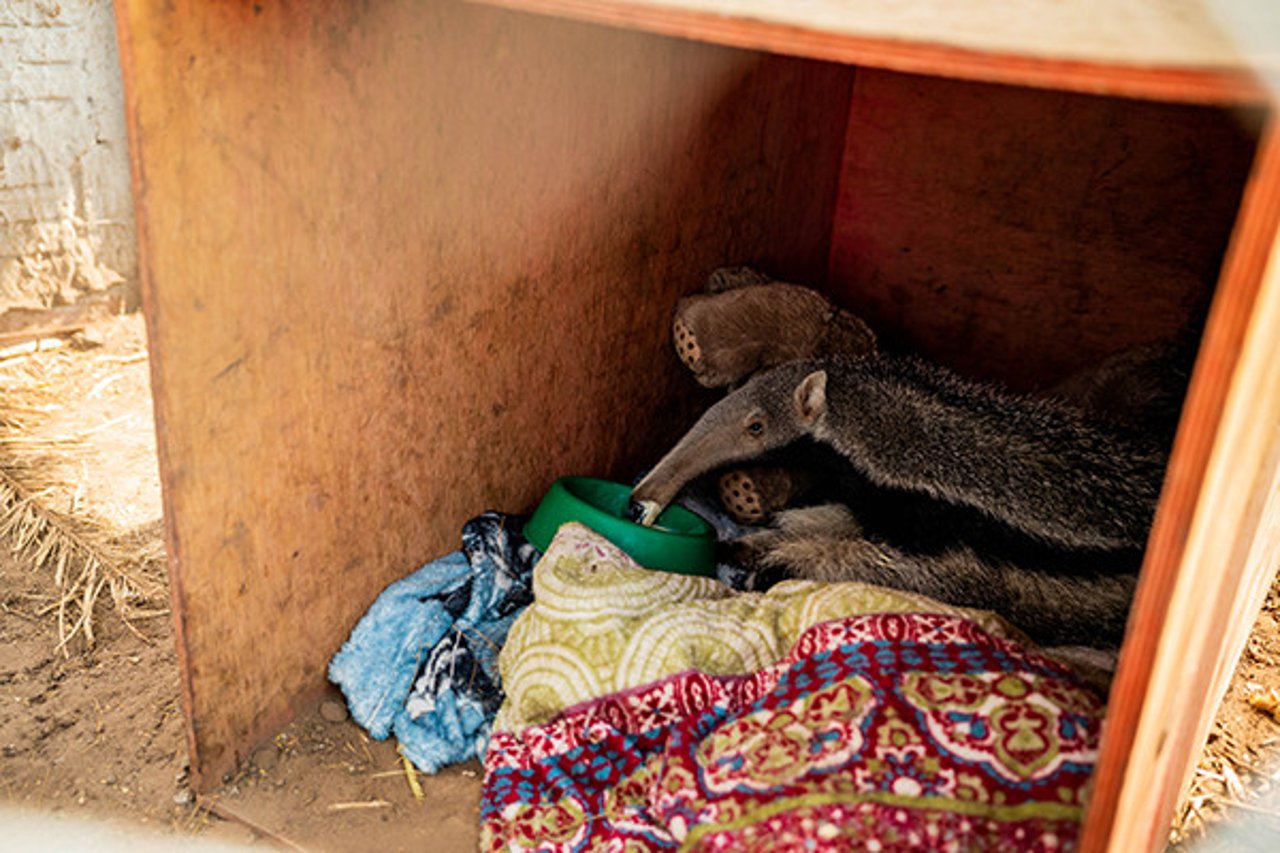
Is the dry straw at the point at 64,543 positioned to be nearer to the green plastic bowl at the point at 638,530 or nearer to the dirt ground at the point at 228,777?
the dirt ground at the point at 228,777

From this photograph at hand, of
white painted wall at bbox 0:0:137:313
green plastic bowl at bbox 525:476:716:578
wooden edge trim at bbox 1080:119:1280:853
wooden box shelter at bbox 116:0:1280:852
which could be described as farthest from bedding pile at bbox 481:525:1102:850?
white painted wall at bbox 0:0:137:313

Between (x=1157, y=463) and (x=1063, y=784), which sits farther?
(x=1157, y=463)

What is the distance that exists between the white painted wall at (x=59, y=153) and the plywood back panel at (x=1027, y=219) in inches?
126

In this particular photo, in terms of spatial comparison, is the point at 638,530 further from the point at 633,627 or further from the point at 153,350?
the point at 153,350

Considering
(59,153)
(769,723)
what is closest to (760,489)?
(769,723)

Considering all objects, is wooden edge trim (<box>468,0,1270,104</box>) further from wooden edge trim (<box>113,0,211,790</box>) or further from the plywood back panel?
the plywood back panel

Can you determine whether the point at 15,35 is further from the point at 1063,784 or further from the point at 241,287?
the point at 1063,784

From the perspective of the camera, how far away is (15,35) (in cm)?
440

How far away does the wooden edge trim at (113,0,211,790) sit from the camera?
2166mm

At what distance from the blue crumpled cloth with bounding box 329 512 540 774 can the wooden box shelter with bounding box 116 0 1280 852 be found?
0.09 meters

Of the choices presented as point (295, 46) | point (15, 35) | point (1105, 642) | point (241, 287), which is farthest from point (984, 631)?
point (15, 35)

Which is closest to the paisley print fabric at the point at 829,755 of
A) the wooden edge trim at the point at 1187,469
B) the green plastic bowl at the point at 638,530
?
the wooden edge trim at the point at 1187,469

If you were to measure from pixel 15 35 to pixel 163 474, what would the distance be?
2.93 m

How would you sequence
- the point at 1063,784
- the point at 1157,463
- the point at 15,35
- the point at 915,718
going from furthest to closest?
the point at 15,35
the point at 1157,463
the point at 915,718
the point at 1063,784
